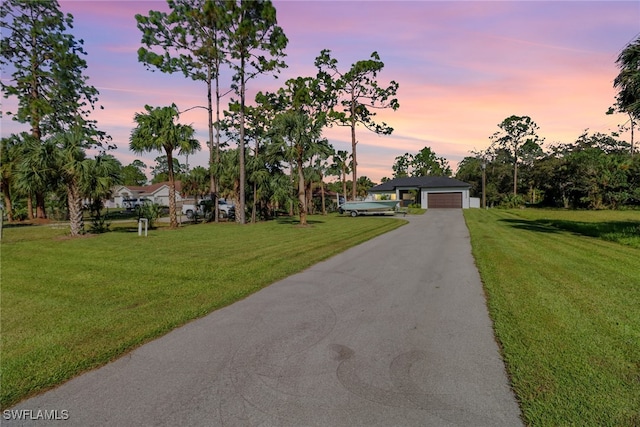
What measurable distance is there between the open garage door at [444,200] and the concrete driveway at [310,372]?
1636 inches

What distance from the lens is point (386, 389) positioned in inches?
120

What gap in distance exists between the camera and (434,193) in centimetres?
4503

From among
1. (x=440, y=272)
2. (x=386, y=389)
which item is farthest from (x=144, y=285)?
(x=440, y=272)

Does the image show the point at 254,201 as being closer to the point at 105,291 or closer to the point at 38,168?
the point at 38,168

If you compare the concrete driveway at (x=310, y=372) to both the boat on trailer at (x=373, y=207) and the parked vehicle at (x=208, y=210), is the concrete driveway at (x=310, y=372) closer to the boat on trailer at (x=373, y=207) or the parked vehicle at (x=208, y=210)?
the parked vehicle at (x=208, y=210)

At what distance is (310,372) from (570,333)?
3.54 m

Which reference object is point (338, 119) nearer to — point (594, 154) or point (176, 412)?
point (594, 154)

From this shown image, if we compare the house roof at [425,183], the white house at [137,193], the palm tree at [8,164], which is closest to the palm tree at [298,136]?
the palm tree at [8,164]

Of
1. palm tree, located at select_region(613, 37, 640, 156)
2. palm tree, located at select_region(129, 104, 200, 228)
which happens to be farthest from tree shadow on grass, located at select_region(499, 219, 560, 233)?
palm tree, located at select_region(129, 104, 200, 228)

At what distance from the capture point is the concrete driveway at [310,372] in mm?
2695

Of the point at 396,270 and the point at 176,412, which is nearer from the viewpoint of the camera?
the point at 176,412

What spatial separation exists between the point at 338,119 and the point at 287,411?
34779 mm

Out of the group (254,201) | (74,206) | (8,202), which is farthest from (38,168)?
(8,202)

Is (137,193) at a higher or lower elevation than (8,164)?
lower
